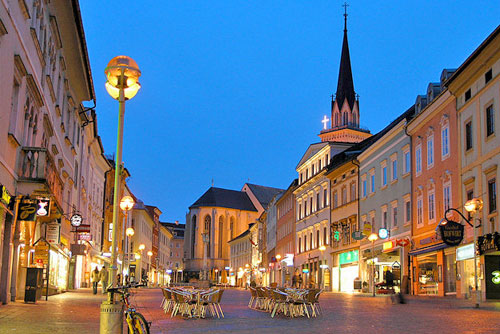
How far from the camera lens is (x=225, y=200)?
134000mm

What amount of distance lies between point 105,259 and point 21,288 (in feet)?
126

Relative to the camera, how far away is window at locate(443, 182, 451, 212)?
32.4 metres

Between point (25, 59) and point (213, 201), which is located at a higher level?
point (213, 201)

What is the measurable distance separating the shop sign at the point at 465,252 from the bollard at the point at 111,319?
22.2 meters

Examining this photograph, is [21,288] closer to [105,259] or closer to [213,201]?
[105,259]

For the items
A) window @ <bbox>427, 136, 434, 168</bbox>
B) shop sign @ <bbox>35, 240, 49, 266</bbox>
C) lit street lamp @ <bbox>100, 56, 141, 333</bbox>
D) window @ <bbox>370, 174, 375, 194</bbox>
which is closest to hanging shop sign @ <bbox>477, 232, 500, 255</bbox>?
window @ <bbox>427, 136, 434, 168</bbox>

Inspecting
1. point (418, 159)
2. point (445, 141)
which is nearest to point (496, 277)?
point (445, 141)

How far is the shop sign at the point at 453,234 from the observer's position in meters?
29.1

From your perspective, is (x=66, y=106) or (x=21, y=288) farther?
(x=66, y=106)

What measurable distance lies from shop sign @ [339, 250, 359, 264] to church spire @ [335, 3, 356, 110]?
177 ft

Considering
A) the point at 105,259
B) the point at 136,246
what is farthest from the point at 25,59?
the point at 136,246

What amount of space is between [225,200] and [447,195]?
336ft

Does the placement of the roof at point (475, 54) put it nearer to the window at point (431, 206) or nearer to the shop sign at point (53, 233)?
the window at point (431, 206)

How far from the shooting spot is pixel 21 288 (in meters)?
23.0
